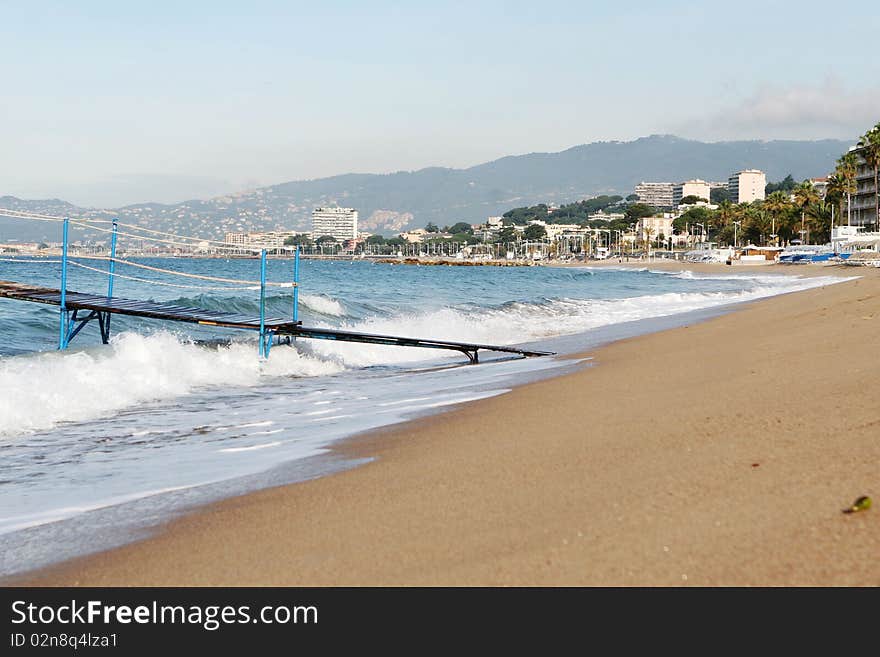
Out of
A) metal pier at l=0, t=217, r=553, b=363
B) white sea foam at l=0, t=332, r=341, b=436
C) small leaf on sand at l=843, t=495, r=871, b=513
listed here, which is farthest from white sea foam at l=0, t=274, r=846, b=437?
small leaf on sand at l=843, t=495, r=871, b=513

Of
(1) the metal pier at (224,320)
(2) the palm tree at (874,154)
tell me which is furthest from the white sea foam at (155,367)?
(2) the palm tree at (874,154)

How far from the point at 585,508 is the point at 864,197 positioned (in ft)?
355

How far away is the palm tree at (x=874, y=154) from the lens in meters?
85.6

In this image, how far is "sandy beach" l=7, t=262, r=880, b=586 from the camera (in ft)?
9.95

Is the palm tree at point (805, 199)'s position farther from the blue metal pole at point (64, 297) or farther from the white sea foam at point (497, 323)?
the blue metal pole at point (64, 297)

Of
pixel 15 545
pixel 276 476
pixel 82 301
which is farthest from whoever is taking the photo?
pixel 82 301

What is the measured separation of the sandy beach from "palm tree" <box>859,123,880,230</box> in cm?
9068

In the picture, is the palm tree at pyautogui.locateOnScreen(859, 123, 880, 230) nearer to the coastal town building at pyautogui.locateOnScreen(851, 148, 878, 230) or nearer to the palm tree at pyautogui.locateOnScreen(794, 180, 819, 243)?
the coastal town building at pyautogui.locateOnScreen(851, 148, 878, 230)

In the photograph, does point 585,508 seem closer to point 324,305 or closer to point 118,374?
point 118,374

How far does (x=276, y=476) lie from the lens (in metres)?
5.54

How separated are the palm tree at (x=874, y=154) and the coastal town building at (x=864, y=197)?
0.72 m
